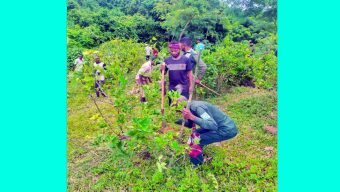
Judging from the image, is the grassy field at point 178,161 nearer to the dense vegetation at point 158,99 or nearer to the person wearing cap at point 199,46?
the dense vegetation at point 158,99

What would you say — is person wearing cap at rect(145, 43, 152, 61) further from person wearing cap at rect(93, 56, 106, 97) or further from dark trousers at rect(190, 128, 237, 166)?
dark trousers at rect(190, 128, 237, 166)

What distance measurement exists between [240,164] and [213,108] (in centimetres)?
61

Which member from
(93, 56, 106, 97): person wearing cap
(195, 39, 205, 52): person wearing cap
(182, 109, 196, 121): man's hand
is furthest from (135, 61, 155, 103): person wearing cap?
(182, 109, 196, 121): man's hand

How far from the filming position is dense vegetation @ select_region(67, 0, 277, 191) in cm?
344

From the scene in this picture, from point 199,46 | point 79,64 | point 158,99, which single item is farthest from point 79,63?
point 199,46

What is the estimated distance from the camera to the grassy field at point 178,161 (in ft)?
11.4

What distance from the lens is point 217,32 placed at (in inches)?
153

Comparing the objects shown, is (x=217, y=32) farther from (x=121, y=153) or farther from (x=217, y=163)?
(x=121, y=153)

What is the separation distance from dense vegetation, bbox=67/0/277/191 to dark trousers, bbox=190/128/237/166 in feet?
0.27

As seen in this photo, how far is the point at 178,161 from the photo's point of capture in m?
3.62

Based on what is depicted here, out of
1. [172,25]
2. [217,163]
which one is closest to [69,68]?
[172,25]

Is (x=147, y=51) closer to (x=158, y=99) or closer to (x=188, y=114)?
(x=158, y=99)

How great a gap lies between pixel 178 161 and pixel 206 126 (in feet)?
1.68

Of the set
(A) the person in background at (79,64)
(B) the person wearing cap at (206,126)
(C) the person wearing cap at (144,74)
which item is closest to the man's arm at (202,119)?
(B) the person wearing cap at (206,126)
